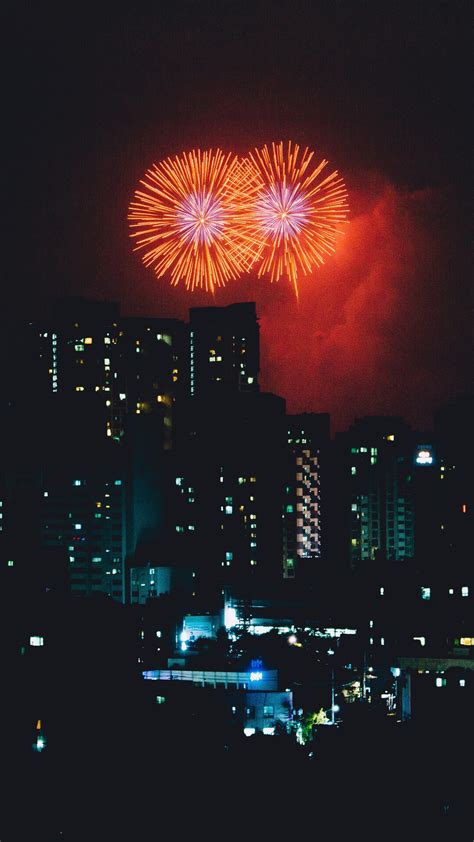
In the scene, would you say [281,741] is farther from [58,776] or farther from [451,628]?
[451,628]

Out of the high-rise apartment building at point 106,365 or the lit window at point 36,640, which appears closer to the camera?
the lit window at point 36,640

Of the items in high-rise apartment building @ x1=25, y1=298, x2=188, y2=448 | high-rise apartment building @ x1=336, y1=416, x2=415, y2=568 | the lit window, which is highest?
high-rise apartment building @ x1=25, y1=298, x2=188, y2=448

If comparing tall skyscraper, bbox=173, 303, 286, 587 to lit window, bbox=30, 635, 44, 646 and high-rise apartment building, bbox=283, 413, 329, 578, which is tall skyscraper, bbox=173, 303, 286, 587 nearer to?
high-rise apartment building, bbox=283, 413, 329, 578

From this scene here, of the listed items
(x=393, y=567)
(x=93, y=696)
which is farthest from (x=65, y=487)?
(x=93, y=696)

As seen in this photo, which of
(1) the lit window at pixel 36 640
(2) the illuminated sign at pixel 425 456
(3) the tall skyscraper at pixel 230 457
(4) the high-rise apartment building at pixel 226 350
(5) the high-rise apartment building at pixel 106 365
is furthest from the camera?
(5) the high-rise apartment building at pixel 106 365

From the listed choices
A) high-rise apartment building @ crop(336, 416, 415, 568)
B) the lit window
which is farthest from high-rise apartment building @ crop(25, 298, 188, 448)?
the lit window

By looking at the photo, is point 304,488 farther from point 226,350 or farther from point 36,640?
point 36,640

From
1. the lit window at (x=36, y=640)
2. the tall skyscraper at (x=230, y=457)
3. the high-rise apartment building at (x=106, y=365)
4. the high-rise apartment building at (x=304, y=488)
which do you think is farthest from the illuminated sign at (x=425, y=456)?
the lit window at (x=36, y=640)

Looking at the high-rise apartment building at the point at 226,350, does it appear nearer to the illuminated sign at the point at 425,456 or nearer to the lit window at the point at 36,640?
the illuminated sign at the point at 425,456
